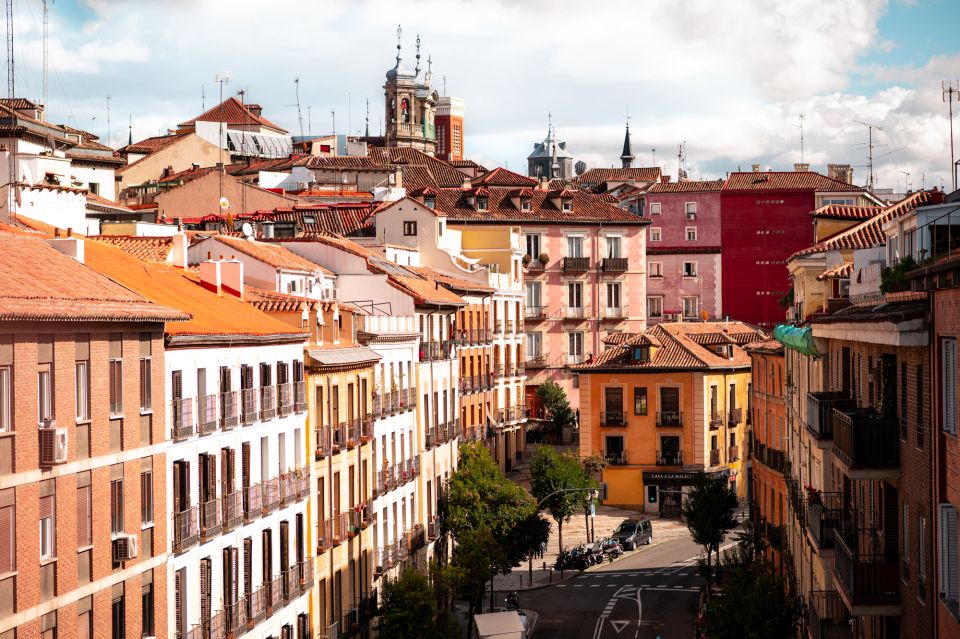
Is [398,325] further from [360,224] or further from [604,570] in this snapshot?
[360,224]

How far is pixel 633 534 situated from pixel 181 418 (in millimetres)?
44768

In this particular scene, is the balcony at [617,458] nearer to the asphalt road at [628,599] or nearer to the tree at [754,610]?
the asphalt road at [628,599]

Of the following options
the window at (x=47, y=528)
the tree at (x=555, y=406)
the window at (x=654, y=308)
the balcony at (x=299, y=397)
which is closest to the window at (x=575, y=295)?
the tree at (x=555, y=406)

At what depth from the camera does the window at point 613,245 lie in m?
117

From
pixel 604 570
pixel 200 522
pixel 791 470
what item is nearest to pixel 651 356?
pixel 604 570

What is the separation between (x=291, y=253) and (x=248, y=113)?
93.3m

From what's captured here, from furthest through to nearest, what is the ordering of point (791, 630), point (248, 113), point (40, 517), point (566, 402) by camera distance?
point (248, 113), point (566, 402), point (791, 630), point (40, 517)

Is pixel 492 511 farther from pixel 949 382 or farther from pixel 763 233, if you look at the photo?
pixel 763 233

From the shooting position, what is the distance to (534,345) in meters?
112

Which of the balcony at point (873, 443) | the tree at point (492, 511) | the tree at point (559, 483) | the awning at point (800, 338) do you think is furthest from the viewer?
the tree at point (559, 483)

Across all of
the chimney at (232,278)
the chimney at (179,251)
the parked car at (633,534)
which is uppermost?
the chimney at (179,251)

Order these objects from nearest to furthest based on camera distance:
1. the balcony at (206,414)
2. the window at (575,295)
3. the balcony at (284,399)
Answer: the balcony at (206,414) → the balcony at (284,399) → the window at (575,295)

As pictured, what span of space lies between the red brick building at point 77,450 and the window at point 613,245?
270 feet

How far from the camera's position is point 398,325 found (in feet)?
209
